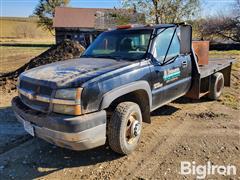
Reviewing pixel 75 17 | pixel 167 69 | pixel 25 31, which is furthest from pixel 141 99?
pixel 25 31

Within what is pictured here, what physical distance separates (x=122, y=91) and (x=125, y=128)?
53cm

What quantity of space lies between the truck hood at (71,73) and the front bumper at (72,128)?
1.37 feet

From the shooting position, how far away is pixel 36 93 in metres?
3.63

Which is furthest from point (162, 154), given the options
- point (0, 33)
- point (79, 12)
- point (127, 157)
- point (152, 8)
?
point (0, 33)

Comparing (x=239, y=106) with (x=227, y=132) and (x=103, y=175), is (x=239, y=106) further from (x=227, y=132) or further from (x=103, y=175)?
(x=103, y=175)

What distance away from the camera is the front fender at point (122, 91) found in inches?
139

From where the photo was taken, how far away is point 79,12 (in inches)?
1539

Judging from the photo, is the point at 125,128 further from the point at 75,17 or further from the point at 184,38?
the point at 75,17

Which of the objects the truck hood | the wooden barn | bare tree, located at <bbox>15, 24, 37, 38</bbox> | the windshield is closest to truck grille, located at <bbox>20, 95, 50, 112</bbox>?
the truck hood

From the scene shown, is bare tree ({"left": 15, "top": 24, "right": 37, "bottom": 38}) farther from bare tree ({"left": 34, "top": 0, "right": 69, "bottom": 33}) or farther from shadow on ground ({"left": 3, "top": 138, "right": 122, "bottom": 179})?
shadow on ground ({"left": 3, "top": 138, "right": 122, "bottom": 179})

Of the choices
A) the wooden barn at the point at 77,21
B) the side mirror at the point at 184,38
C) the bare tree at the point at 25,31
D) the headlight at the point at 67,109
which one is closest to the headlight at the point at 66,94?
the headlight at the point at 67,109

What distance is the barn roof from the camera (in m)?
37.2

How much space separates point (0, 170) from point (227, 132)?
373 centimetres

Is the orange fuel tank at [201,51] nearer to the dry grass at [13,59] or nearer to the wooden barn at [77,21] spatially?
the dry grass at [13,59]
